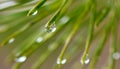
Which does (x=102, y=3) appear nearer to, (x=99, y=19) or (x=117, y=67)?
(x=99, y=19)

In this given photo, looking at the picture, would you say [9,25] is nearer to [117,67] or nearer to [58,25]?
[58,25]

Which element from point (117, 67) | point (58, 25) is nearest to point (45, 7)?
point (58, 25)

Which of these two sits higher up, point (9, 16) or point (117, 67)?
point (9, 16)

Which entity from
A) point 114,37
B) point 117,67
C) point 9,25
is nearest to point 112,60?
point 114,37

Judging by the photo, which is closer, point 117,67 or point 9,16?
point 9,16

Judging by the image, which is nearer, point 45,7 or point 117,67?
point 45,7

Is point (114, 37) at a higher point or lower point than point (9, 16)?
lower

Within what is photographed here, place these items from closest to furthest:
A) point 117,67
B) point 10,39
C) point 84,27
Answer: point 10,39
point 84,27
point 117,67

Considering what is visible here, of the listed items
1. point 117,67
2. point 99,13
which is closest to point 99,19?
point 99,13

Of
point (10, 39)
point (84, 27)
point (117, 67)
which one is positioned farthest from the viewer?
point (117, 67)
